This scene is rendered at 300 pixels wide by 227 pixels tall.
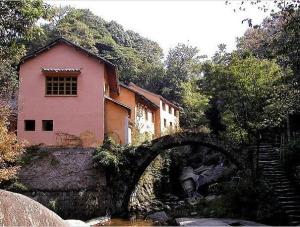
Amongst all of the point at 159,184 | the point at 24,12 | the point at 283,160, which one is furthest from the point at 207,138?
the point at 24,12

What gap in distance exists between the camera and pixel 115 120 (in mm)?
28125

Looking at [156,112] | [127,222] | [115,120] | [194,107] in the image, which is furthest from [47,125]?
[194,107]

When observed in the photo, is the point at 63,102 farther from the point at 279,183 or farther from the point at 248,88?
the point at 279,183

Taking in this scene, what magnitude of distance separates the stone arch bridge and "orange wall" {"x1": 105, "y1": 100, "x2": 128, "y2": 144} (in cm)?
283

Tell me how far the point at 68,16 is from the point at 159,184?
1765 inches

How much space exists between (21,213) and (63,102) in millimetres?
20451

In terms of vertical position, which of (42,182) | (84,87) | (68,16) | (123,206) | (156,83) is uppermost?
(68,16)

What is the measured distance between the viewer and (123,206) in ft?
79.7

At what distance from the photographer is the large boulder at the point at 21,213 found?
719 centimetres

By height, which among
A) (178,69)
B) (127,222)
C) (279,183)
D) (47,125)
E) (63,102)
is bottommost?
(127,222)

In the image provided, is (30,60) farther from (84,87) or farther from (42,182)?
(42,182)

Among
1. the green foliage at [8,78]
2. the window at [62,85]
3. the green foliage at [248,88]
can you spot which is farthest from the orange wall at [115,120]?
the green foliage at [8,78]

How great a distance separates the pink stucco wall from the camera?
27203 mm

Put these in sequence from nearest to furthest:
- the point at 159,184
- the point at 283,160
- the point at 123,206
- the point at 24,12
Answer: the point at 24,12 → the point at 283,160 → the point at 123,206 → the point at 159,184
